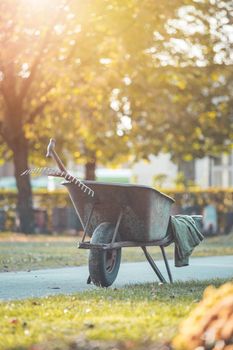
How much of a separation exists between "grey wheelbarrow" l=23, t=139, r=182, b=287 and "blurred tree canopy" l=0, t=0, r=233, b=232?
694 inches

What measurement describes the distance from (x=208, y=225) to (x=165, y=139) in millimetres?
4504

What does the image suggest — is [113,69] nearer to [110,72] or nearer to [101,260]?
[110,72]

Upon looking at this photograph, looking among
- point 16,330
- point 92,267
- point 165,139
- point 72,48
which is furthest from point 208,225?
point 16,330

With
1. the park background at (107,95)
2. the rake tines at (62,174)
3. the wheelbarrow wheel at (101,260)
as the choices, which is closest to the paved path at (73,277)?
the wheelbarrow wheel at (101,260)

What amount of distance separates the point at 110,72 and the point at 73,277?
18.8m

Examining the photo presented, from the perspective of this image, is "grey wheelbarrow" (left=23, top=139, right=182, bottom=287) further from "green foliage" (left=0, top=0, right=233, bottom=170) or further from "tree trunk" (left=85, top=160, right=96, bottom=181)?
"tree trunk" (left=85, top=160, right=96, bottom=181)

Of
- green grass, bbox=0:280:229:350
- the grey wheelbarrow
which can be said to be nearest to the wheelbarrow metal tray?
the grey wheelbarrow

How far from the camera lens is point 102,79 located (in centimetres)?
3153

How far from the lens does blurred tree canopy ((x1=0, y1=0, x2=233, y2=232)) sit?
29516mm

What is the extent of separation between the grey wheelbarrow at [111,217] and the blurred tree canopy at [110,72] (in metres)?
17.6

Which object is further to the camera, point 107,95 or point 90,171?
point 90,171

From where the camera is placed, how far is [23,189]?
32875mm

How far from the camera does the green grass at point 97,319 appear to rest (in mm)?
7086

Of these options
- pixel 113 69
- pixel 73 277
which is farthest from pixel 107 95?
pixel 73 277
